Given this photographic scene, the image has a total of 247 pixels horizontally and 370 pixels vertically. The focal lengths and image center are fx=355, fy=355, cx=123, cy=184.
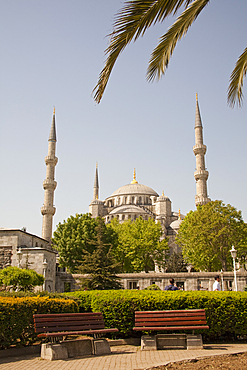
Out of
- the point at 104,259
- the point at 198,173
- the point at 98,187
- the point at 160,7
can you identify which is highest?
the point at 98,187

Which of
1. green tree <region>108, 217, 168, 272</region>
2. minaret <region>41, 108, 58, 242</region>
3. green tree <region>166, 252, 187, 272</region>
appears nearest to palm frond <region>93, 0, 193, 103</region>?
green tree <region>108, 217, 168, 272</region>

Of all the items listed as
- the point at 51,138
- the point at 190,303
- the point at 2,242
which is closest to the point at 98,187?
the point at 51,138

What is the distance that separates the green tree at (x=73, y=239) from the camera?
30906mm

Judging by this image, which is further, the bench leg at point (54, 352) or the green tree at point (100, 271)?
the green tree at point (100, 271)

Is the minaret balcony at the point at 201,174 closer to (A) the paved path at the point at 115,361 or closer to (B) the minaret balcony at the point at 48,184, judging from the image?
(B) the minaret balcony at the point at 48,184

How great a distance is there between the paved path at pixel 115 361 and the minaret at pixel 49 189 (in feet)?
128

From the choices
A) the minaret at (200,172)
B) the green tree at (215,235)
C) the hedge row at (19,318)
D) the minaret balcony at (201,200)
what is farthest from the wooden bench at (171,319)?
the minaret at (200,172)

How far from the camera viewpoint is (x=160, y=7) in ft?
17.5

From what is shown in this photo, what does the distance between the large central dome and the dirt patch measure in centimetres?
6774

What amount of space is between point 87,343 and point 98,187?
226 feet

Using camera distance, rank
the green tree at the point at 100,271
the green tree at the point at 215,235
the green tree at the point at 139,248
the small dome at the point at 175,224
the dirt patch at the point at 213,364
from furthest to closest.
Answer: the small dome at the point at 175,224 < the green tree at the point at 139,248 < the green tree at the point at 215,235 < the green tree at the point at 100,271 < the dirt patch at the point at 213,364

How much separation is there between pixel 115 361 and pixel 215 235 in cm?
2490

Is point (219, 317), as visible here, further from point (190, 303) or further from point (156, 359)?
point (156, 359)

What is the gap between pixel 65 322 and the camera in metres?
6.51
